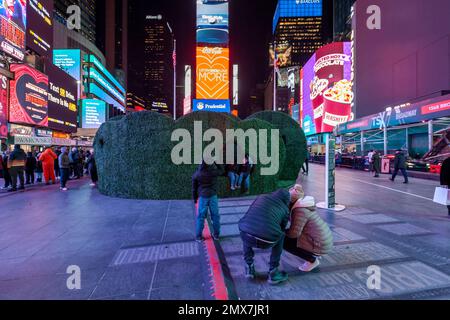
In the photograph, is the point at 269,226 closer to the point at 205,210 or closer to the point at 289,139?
the point at 205,210

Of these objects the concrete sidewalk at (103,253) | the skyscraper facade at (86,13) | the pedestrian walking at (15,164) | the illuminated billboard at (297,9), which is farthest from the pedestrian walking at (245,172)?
the illuminated billboard at (297,9)

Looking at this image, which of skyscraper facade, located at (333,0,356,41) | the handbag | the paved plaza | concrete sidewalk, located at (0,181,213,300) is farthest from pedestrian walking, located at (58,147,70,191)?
skyscraper facade, located at (333,0,356,41)

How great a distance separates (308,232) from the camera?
3.15 metres

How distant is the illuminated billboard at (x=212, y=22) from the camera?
2695 centimetres

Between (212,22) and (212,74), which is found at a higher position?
(212,22)

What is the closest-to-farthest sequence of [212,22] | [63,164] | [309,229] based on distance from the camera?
[309,229], [63,164], [212,22]

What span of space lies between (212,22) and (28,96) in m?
23.4

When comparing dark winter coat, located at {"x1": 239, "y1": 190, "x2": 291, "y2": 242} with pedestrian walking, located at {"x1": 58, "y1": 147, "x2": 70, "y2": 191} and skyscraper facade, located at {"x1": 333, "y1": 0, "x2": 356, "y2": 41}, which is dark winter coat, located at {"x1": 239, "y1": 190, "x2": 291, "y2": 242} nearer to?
pedestrian walking, located at {"x1": 58, "y1": 147, "x2": 70, "y2": 191}

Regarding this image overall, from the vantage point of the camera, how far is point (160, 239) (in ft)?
14.9

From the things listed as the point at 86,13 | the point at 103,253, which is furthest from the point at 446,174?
the point at 86,13

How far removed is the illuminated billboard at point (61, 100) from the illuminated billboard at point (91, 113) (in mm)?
8229

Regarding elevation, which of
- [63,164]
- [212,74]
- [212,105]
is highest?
[212,74]

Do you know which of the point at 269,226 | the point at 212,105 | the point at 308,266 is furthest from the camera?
the point at 212,105
